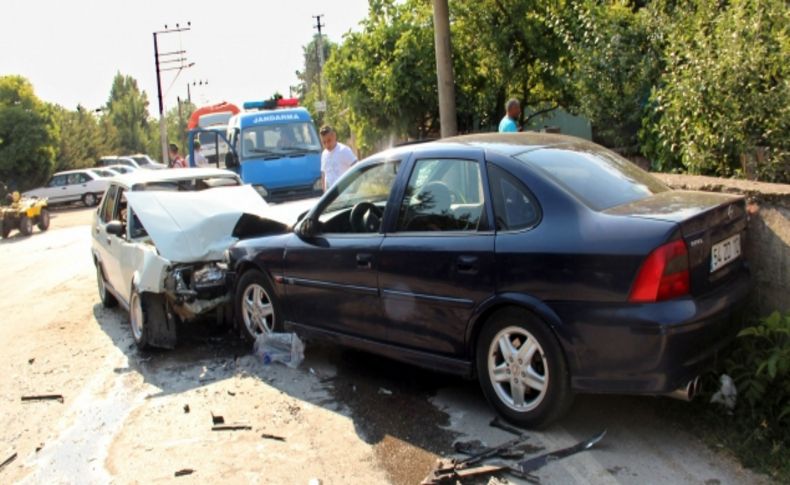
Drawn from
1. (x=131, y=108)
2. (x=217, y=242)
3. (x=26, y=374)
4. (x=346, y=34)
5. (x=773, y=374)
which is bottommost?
(x=26, y=374)

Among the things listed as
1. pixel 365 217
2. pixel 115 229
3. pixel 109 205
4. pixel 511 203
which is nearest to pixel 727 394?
pixel 511 203

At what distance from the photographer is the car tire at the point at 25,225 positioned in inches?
813

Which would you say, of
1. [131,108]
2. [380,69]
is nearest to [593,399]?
[380,69]

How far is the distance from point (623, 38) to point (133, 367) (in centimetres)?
649

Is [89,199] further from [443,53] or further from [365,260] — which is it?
[365,260]

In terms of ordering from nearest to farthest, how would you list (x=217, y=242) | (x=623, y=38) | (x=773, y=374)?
(x=773, y=374)
(x=217, y=242)
(x=623, y=38)

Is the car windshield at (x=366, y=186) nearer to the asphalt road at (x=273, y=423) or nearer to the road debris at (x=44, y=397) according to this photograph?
the asphalt road at (x=273, y=423)

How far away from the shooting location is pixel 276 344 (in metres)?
6.02

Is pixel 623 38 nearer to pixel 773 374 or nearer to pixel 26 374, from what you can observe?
pixel 773 374

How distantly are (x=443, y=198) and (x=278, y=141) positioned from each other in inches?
415

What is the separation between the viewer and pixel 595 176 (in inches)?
176

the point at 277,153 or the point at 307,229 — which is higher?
the point at 277,153

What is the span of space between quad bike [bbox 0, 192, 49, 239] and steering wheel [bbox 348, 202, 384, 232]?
18387 millimetres

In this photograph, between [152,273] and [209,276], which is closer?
[152,273]
